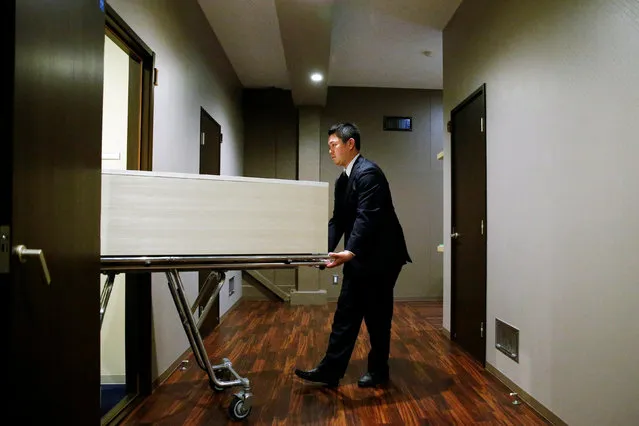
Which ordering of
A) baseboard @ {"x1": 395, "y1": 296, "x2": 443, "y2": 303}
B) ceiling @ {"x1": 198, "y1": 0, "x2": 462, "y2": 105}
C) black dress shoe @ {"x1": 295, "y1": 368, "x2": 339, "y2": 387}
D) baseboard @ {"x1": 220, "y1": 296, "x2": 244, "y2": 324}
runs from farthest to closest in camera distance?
baseboard @ {"x1": 395, "y1": 296, "x2": 443, "y2": 303} < baseboard @ {"x1": 220, "y1": 296, "x2": 244, "y2": 324} < ceiling @ {"x1": 198, "y1": 0, "x2": 462, "y2": 105} < black dress shoe @ {"x1": 295, "y1": 368, "x2": 339, "y2": 387}

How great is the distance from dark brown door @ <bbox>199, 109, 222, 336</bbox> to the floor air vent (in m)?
2.23

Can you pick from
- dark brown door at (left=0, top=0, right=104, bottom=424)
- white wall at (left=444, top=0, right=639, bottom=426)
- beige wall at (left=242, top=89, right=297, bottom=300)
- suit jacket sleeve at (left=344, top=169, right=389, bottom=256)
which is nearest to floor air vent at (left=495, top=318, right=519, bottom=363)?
white wall at (left=444, top=0, right=639, bottom=426)

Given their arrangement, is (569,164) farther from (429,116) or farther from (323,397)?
(429,116)

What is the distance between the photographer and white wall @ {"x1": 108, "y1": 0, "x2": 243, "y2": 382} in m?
2.08

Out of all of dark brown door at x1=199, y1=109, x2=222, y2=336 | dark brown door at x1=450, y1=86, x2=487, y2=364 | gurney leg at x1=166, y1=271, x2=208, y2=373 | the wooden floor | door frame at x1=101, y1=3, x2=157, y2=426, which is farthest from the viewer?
dark brown door at x1=199, y1=109, x2=222, y2=336

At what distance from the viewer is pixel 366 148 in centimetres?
476

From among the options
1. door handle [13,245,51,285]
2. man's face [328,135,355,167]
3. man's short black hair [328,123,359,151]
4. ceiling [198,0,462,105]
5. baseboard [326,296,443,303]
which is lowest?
baseboard [326,296,443,303]

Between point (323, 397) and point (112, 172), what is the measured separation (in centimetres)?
158

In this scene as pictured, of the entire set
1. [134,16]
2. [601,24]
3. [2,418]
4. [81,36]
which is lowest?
[2,418]

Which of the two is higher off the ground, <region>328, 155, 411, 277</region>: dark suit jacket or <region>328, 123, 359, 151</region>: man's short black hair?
<region>328, 123, 359, 151</region>: man's short black hair

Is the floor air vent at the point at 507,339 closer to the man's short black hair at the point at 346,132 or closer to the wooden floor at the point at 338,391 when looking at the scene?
the wooden floor at the point at 338,391

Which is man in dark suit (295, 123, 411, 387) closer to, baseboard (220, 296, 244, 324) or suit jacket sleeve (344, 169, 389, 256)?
suit jacket sleeve (344, 169, 389, 256)

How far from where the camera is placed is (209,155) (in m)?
3.24

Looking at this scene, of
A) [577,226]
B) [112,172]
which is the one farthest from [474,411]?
[112,172]
